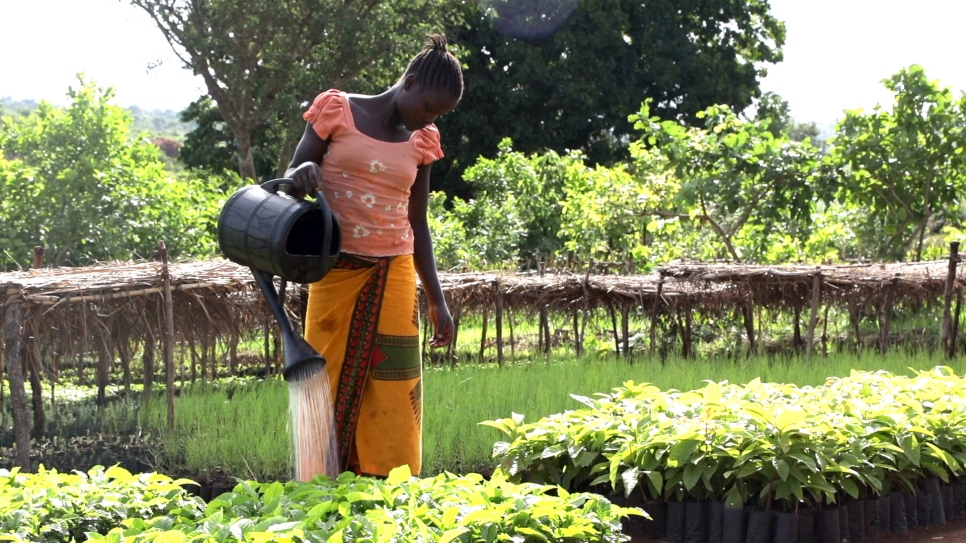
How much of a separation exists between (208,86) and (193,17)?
1.01m

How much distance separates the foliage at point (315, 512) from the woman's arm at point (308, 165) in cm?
75

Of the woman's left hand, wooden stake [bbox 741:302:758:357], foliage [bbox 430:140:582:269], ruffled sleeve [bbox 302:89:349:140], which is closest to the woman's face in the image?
ruffled sleeve [bbox 302:89:349:140]

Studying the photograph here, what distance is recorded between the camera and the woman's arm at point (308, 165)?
2777mm

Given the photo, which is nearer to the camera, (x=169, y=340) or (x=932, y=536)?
(x=932, y=536)

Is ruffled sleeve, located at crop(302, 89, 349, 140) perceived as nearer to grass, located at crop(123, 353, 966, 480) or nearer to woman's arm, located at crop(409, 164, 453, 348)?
woman's arm, located at crop(409, 164, 453, 348)

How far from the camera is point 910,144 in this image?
9.91 meters

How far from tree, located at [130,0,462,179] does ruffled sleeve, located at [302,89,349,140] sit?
41.3 feet

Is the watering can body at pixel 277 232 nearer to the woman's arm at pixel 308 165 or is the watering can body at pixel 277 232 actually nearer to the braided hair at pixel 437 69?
the woman's arm at pixel 308 165

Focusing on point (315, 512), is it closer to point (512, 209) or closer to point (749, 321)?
point (749, 321)

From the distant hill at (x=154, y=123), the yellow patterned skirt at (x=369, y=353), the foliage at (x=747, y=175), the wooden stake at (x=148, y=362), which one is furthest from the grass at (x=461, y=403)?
the distant hill at (x=154, y=123)

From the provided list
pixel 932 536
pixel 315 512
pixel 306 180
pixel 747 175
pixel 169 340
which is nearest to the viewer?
pixel 315 512

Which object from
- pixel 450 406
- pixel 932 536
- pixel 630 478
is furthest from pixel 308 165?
pixel 450 406

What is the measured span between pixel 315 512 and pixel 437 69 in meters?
1.35

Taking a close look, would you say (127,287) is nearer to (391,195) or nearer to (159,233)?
(391,195)
